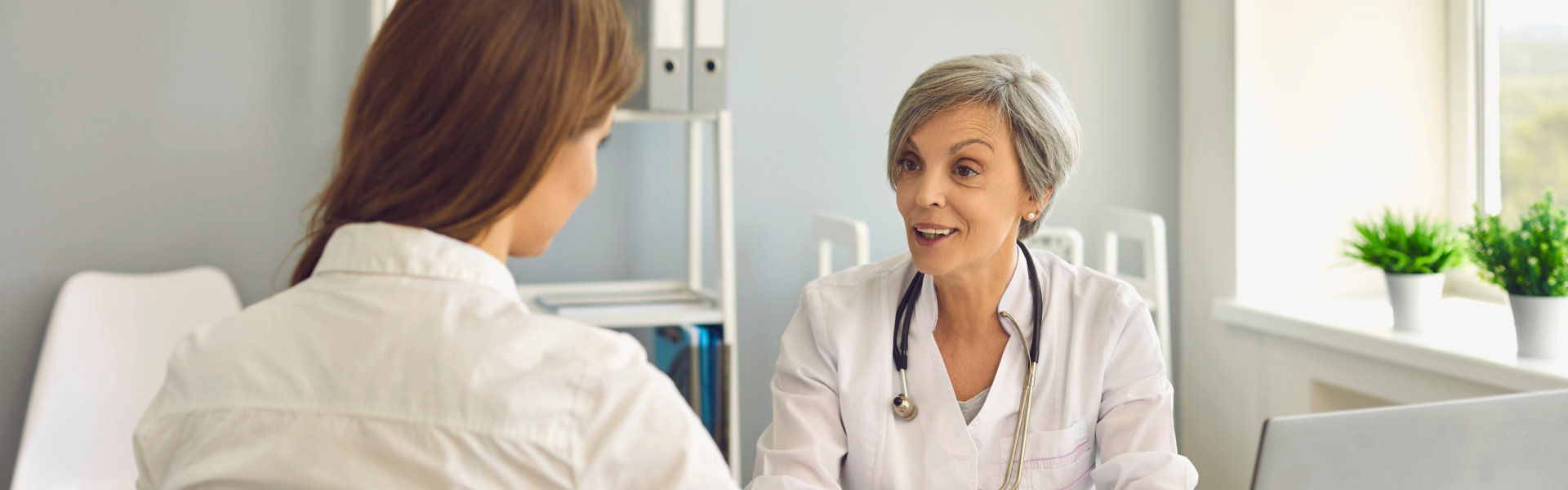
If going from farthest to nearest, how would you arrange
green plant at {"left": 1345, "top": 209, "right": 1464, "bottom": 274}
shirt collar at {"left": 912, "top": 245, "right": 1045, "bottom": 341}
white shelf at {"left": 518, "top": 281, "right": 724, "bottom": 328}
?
1. white shelf at {"left": 518, "top": 281, "right": 724, "bottom": 328}
2. green plant at {"left": 1345, "top": 209, "right": 1464, "bottom": 274}
3. shirt collar at {"left": 912, "top": 245, "right": 1045, "bottom": 341}

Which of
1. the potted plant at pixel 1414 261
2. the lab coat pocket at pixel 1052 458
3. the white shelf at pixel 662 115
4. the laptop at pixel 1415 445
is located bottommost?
the lab coat pocket at pixel 1052 458

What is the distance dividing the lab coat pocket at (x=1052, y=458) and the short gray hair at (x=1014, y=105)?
32cm

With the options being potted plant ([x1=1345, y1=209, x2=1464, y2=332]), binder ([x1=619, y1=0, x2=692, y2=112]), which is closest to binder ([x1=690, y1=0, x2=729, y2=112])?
binder ([x1=619, y1=0, x2=692, y2=112])

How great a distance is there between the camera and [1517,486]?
978 mm

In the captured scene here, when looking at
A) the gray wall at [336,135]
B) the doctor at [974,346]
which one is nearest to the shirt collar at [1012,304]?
the doctor at [974,346]

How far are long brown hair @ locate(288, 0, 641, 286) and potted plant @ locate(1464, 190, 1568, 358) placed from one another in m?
1.67

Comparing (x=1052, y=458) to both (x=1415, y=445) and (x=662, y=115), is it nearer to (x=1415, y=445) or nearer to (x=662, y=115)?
(x=1415, y=445)

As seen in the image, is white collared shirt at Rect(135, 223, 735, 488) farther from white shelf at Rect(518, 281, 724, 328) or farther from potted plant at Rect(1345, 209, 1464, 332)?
potted plant at Rect(1345, 209, 1464, 332)

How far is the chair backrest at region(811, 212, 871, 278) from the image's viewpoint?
2.27 m

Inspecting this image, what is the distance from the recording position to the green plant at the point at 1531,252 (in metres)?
1.75

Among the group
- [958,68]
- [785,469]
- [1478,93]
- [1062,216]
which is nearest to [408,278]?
[785,469]

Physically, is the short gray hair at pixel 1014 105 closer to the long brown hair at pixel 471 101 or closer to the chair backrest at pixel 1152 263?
the long brown hair at pixel 471 101

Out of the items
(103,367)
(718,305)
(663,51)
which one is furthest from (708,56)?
(103,367)

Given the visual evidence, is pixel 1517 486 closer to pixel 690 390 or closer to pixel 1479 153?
pixel 690 390
